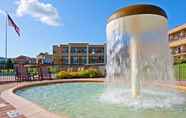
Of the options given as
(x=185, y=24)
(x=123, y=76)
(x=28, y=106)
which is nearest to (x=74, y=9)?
(x=123, y=76)

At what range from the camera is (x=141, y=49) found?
6.93 m

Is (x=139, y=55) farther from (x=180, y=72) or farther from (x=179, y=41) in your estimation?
(x=179, y=41)

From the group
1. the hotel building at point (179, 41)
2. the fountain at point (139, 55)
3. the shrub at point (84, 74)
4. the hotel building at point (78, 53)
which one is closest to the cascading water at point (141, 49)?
the fountain at point (139, 55)

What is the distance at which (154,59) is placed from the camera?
7.04 m

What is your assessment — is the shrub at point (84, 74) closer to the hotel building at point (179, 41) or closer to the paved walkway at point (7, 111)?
the paved walkway at point (7, 111)

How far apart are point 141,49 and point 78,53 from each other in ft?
188

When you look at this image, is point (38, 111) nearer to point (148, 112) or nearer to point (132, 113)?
point (132, 113)

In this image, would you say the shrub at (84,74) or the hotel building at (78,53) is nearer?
the shrub at (84,74)

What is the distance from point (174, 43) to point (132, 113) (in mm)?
38512

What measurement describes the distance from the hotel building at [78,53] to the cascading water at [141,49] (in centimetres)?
5611

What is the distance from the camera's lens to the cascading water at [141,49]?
22.8ft

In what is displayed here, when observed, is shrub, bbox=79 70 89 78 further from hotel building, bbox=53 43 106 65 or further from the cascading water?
hotel building, bbox=53 43 106 65

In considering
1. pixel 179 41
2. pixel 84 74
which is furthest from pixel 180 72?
pixel 179 41

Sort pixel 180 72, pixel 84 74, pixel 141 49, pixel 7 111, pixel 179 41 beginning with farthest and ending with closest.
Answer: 1. pixel 179 41
2. pixel 84 74
3. pixel 180 72
4. pixel 141 49
5. pixel 7 111
